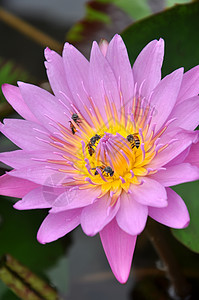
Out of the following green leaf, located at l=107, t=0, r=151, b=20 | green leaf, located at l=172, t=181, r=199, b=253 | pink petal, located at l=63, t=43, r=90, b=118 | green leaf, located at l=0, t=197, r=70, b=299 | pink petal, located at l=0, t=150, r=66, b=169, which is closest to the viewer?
pink petal, located at l=0, t=150, r=66, b=169

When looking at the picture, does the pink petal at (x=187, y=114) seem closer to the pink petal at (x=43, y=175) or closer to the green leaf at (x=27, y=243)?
the pink petal at (x=43, y=175)

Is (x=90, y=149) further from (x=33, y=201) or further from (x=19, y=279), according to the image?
(x=19, y=279)

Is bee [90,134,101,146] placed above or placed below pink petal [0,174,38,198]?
below

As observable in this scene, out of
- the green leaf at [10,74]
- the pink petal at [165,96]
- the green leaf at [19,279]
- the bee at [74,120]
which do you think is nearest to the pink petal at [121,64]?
the pink petal at [165,96]

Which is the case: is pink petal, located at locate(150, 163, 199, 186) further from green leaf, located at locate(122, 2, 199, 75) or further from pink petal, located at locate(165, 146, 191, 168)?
green leaf, located at locate(122, 2, 199, 75)

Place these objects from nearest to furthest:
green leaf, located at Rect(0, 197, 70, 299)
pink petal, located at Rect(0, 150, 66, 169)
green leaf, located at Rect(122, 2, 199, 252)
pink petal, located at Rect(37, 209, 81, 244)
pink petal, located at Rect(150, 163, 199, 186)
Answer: pink petal, located at Rect(150, 163, 199, 186) < pink petal, located at Rect(37, 209, 81, 244) < pink petal, located at Rect(0, 150, 66, 169) < green leaf, located at Rect(122, 2, 199, 252) < green leaf, located at Rect(0, 197, 70, 299)

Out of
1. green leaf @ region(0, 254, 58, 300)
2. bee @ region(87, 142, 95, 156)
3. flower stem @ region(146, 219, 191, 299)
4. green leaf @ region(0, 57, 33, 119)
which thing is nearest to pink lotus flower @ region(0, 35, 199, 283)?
bee @ region(87, 142, 95, 156)
